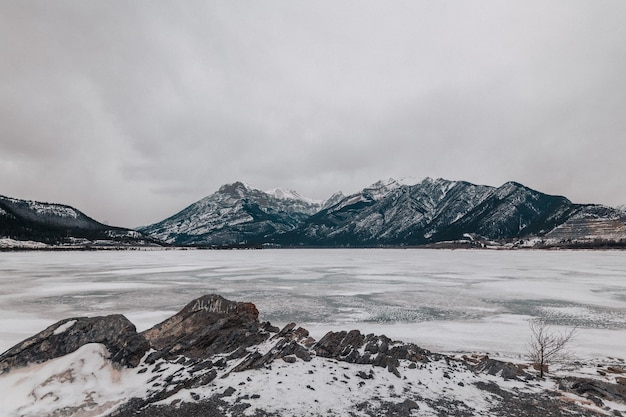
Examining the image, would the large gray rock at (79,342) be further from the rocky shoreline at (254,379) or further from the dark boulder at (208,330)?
the dark boulder at (208,330)

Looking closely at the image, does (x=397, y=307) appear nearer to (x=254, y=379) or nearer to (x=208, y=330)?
(x=208, y=330)

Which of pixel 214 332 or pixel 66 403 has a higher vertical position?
pixel 214 332

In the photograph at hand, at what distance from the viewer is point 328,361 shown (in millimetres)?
16094

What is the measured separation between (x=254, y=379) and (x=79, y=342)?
867 cm

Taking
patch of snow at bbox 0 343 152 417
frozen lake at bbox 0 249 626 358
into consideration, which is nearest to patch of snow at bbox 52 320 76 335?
patch of snow at bbox 0 343 152 417

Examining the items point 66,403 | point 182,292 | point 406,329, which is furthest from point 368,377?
point 182,292

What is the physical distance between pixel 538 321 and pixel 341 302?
17974mm

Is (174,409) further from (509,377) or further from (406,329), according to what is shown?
(406,329)

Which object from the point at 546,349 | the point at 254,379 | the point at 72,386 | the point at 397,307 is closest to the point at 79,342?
the point at 72,386

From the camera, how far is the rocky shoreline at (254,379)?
12508mm

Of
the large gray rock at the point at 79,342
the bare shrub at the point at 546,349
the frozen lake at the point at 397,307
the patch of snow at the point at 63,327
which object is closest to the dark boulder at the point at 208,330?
the large gray rock at the point at 79,342

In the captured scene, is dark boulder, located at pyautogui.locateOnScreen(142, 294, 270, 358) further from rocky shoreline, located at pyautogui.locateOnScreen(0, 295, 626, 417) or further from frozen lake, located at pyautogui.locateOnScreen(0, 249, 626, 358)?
frozen lake, located at pyautogui.locateOnScreen(0, 249, 626, 358)

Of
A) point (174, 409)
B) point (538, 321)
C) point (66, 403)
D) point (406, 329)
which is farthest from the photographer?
point (538, 321)

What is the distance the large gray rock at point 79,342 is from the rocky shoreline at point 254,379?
44 mm
